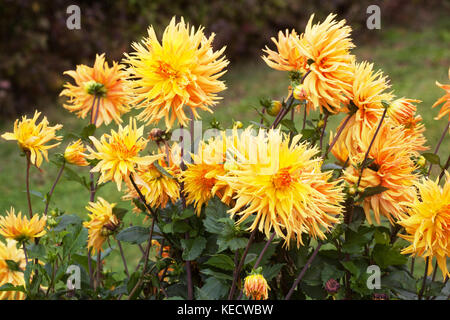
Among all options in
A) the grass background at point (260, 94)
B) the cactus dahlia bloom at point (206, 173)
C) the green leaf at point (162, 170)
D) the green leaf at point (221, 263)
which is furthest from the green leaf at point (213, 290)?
the grass background at point (260, 94)

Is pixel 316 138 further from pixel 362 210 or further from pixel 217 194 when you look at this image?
pixel 217 194

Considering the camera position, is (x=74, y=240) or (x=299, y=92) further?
(x=74, y=240)

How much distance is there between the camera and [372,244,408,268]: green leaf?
1361 mm

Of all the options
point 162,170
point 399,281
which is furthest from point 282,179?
point 399,281

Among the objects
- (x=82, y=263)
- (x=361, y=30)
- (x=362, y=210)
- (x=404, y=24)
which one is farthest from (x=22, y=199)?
(x=404, y=24)

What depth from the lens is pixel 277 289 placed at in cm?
150

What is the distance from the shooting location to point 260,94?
537cm

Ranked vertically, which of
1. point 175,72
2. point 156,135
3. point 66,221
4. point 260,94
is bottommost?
point 66,221

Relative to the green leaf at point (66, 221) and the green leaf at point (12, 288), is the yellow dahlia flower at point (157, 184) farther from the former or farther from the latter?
the green leaf at point (12, 288)

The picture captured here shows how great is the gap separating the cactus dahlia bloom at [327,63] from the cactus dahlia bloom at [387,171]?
0.44 ft

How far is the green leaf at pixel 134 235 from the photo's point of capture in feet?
4.59

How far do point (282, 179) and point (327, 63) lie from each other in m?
0.33

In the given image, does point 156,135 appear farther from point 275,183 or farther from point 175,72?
point 275,183

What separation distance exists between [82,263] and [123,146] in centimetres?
63
